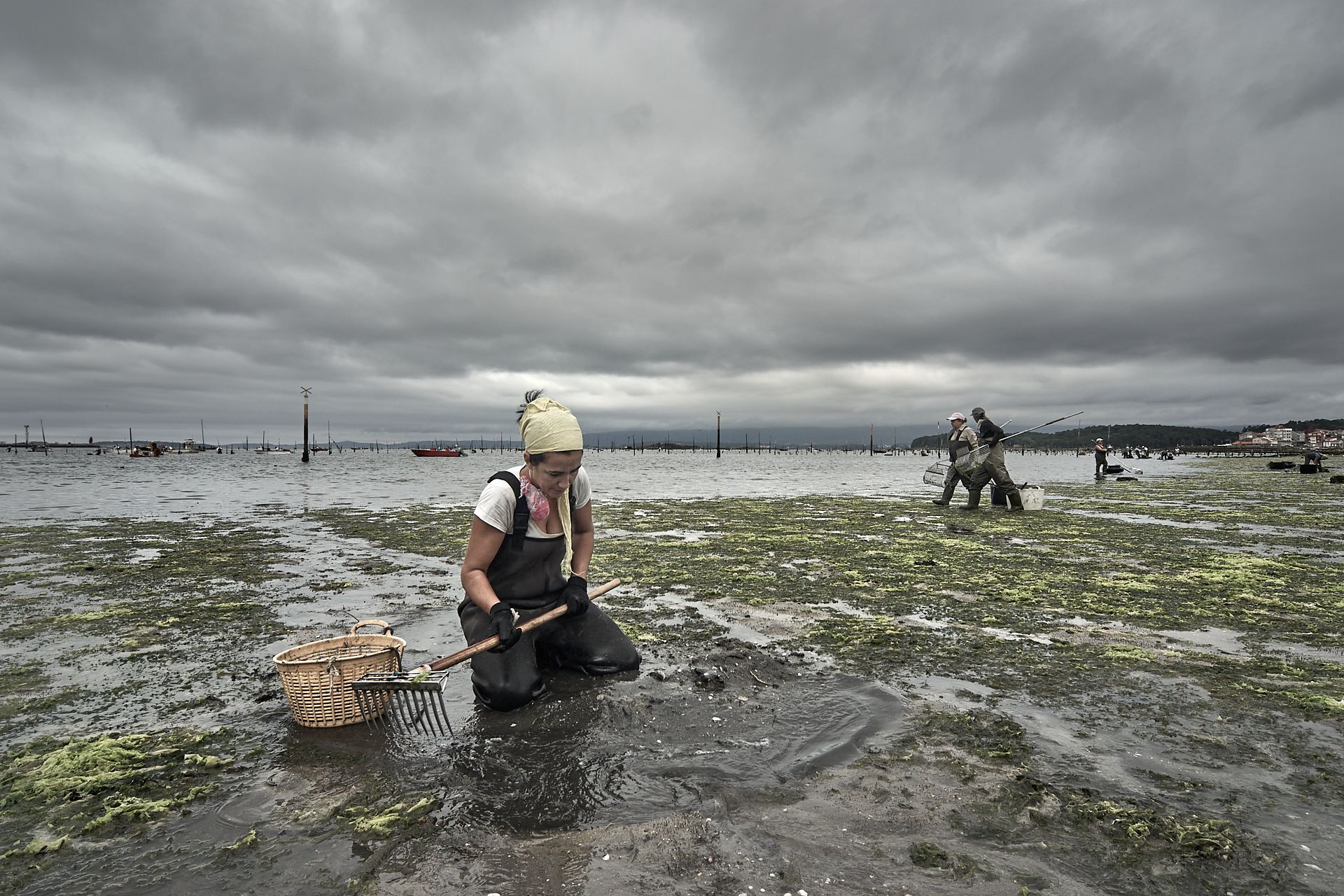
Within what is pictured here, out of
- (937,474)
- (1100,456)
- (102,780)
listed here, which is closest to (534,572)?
(102,780)

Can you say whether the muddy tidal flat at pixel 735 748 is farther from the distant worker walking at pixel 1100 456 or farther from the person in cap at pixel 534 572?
the distant worker walking at pixel 1100 456

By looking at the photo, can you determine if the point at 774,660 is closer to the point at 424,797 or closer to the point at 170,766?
the point at 424,797

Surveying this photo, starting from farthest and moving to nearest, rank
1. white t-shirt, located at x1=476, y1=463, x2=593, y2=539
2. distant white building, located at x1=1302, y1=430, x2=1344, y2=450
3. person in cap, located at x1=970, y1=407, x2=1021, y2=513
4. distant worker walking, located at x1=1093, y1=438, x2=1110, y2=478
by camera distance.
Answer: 1. distant white building, located at x1=1302, y1=430, x2=1344, y2=450
2. distant worker walking, located at x1=1093, y1=438, x2=1110, y2=478
3. person in cap, located at x1=970, y1=407, x2=1021, y2=513
4. white t-shirt, located at x1=476, y1=463, x2=593, y2=539

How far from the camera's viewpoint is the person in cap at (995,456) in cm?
1722

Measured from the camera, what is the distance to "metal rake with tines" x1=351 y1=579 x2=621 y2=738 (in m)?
4.33

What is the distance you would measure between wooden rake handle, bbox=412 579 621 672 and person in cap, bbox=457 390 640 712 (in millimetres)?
79

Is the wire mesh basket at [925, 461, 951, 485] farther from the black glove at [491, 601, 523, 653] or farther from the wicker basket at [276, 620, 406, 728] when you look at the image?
the wicker basket at [276, 620, 406, 728]

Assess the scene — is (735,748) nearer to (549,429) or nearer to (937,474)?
(549,429)

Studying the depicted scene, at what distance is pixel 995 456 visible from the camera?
17391mm

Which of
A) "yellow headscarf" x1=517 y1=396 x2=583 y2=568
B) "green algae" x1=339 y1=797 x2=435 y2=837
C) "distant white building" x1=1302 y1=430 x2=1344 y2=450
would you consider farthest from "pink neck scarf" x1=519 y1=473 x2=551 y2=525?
"distant white building" x1=1302 y1=430 x2=1344 y2=450

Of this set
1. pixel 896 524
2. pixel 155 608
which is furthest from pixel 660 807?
pixel 896 524

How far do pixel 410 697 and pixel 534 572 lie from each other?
135 centimetres

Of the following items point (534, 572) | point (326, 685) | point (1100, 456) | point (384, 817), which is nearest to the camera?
point (384, 817)

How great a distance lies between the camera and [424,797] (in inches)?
143
